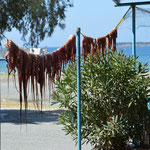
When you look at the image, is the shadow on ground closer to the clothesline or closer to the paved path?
the paved path

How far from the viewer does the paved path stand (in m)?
8.41

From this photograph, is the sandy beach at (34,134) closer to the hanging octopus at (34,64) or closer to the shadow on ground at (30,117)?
the shadow on ground at (30,117)

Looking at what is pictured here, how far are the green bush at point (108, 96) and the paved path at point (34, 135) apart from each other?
1.38 metres

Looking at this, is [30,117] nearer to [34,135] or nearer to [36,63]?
[34,135]

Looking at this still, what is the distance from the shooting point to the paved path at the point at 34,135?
8.41 m

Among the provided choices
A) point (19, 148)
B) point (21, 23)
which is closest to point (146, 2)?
point (19, 148)

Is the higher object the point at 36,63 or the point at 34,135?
the point at 36,63

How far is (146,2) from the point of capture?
296 inches

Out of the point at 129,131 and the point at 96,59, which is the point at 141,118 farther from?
the point at 96,59

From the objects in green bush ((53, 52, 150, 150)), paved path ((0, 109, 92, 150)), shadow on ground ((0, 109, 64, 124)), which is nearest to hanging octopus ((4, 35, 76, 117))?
green bush ((53, 52, 150, 150))

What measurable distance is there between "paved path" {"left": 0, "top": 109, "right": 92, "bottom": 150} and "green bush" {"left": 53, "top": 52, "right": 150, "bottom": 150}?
4.52 feet

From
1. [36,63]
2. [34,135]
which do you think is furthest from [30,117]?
[36,63]

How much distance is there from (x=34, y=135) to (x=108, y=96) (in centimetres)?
364

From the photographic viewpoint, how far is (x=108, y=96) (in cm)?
680
